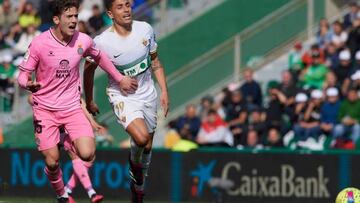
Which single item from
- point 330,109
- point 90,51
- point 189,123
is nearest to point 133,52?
point 90,51

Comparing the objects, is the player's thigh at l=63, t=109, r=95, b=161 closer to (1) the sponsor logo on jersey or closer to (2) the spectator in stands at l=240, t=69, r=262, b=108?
(1) the sponsor logo on jersey

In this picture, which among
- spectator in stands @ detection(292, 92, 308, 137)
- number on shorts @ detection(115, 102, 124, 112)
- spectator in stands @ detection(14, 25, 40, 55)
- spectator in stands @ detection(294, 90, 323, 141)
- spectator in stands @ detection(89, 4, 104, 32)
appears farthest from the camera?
spectator in stands @ detection(14, 25, 40, 55)

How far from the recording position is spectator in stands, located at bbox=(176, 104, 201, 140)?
2398 cm

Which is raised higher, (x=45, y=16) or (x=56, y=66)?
(x=45, y=16)

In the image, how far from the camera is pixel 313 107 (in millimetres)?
23375

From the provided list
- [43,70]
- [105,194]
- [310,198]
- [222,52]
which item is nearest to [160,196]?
[105,194]

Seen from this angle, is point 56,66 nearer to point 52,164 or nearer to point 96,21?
point 52,164

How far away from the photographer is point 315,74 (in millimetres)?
24578

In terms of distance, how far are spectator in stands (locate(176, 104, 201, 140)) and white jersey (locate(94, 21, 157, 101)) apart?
930 centimetres

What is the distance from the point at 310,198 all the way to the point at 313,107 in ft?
10.5

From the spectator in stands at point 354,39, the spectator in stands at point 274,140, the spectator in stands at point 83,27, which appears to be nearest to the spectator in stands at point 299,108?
the spectator in stands at point 274,140

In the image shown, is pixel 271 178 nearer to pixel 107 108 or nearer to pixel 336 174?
pixel 336 174

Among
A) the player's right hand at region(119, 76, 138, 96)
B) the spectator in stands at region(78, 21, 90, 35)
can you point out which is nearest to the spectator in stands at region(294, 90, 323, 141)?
the spectator in stands at region(78, 21, 90, 35)

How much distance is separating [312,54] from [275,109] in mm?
1736
